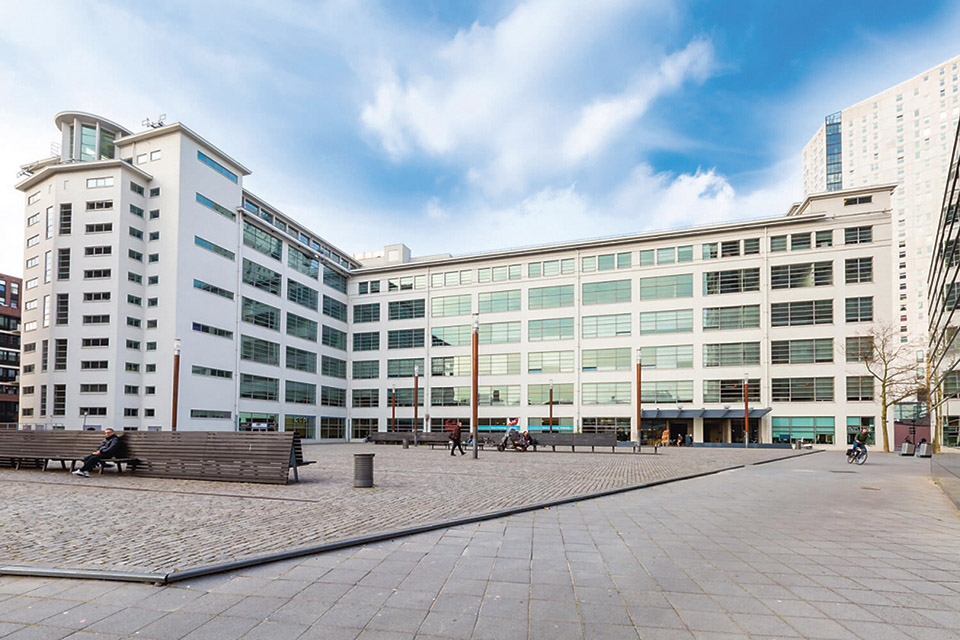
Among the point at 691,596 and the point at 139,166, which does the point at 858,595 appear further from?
the point at 139,166

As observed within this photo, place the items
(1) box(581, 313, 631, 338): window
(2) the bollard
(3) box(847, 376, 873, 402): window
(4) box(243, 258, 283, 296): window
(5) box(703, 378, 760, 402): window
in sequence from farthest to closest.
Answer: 1. (1) box(581, 313, 631, 338): window
2. (4) box(243, 258, 283, 296): window
3. (5) box(703, 378, 760, 402): window
4. (3) box(847, 376, 873, 402): window
5. (2) the bollard

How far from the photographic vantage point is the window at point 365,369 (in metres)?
66.6

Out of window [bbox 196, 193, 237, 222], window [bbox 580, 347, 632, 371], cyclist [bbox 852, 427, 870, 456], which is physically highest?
window [bbox 196, 193, 237, 222]

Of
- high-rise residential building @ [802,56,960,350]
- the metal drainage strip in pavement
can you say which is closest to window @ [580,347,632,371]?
the metal drainage strip in pavement

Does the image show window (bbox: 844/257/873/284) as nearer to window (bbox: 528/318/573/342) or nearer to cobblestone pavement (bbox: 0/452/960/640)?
window (bbox: 528/318/573/342)

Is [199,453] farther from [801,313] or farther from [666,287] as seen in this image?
[801,313]

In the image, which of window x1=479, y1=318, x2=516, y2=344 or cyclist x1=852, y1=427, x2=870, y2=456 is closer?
cyclist x1=852, y1=427, x2=870, y2=456

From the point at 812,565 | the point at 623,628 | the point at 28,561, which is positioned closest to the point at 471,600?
the point at 623,628

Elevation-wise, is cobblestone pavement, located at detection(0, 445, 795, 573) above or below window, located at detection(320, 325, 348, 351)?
below

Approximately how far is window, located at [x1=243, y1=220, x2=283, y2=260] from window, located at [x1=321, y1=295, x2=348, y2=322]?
961 centimetres

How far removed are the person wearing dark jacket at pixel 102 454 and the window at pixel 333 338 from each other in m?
50.2

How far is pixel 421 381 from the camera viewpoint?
6369 cm

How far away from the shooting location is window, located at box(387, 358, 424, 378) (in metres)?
64.3

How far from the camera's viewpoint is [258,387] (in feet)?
172
